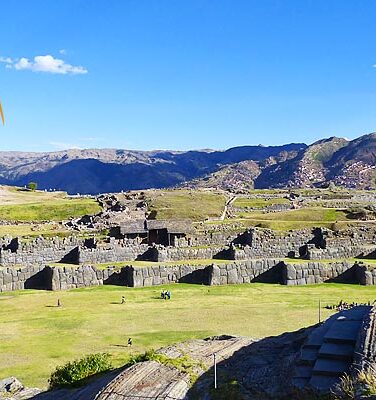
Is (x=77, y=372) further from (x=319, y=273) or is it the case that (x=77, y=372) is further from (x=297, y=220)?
(x=297, y=220)

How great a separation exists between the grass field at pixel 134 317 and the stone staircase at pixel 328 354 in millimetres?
12510

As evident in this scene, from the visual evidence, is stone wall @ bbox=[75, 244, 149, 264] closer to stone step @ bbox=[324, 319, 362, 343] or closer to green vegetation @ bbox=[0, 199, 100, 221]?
stone step @ bbox=[324, 319, 362, 343]

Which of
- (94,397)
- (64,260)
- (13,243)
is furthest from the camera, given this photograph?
(13,243)

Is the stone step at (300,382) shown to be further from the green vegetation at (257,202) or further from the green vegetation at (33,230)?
the green vegetation at (257,202)

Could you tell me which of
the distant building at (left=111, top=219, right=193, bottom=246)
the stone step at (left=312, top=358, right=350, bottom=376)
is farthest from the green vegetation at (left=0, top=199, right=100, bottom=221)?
the stone step at (left=312, top=358, right=350, bottom=376)

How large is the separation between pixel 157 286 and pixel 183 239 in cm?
1624

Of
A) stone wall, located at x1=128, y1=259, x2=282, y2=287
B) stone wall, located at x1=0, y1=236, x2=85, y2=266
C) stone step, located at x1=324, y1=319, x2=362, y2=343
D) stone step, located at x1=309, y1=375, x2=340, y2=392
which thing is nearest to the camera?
stone step, located at x1=309, y1=375, x2=340, y2=392

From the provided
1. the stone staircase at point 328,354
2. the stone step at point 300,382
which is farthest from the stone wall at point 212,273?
the stone step at point 300,382

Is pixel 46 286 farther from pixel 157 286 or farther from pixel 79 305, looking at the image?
pixel 157 286

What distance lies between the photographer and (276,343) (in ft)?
55.1

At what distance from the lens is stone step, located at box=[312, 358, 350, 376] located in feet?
40.3

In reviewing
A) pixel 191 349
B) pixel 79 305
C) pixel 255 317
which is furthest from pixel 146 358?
pixel 79 305

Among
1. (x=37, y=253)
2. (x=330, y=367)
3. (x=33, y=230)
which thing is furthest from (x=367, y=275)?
(x=33, y=230)

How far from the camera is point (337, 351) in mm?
12977
